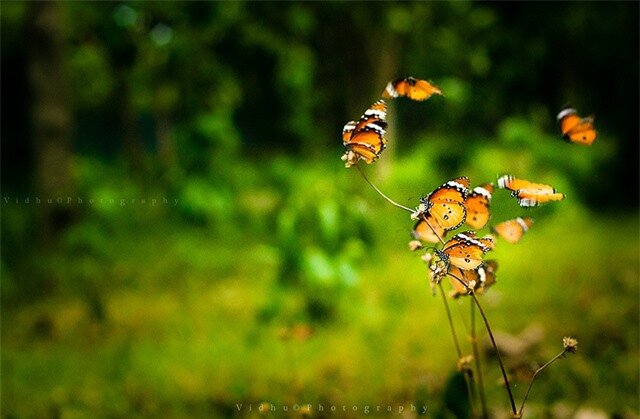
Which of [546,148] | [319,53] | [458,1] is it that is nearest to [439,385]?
[546,148]

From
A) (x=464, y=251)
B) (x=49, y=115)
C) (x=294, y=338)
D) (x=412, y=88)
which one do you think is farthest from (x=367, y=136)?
(x=49, y=115)

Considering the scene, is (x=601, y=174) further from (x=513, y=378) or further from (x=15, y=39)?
(x=15, y=39)

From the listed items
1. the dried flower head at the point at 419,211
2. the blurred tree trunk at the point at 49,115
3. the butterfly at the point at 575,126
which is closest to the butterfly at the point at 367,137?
the dried flower head at the point at 419,211

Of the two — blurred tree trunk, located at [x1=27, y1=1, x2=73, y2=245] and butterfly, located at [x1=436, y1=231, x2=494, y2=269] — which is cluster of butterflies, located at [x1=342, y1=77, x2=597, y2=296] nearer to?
butterfly, located at [x1=436, y1=231, x2=494, y2=269]

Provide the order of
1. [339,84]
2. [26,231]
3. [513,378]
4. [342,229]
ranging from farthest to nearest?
[339,84], [26,231], [342,229], [513,378]

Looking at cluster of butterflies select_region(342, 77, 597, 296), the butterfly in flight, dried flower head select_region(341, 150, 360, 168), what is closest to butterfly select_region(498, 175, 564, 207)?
cluster of butterflies select_region(342, 77, 597, 296)

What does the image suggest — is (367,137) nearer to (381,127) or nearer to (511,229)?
(381,127)

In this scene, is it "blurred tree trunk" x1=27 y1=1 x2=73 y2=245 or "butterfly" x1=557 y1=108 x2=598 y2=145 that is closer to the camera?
"butterfly" x1=557 y1=108 x2=598 y2=145

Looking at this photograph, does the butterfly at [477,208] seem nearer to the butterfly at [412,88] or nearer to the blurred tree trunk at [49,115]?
the butterfly at [412,88]
